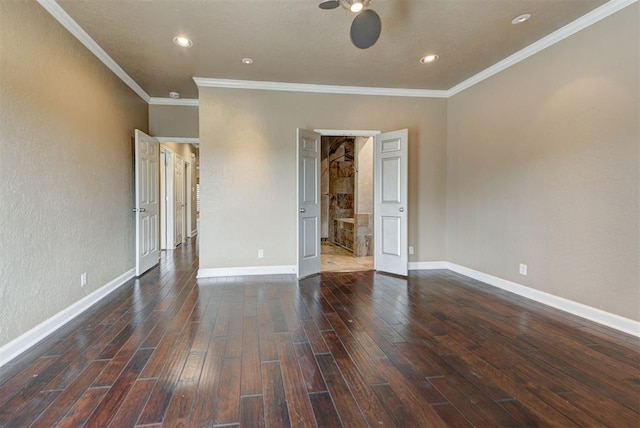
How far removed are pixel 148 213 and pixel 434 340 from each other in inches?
172

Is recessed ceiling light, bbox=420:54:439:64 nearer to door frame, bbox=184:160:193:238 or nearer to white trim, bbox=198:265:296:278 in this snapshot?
white trim, bbox=198:265:296:278

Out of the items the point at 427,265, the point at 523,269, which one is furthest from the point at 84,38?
the point at 523,269

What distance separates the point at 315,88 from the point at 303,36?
54.4 inches

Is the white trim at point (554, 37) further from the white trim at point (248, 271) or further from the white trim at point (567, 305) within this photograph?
the white trim at point (248, 271)

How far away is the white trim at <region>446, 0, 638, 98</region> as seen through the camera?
2.58 metres

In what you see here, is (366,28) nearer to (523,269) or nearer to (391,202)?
(391,202)

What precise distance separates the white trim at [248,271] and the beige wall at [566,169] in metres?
2.71

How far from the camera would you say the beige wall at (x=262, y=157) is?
427 centimetres

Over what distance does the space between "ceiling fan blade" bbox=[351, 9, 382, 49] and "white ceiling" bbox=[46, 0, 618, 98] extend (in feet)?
2.01

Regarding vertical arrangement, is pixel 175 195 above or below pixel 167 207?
above

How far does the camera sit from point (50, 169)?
2.57 m

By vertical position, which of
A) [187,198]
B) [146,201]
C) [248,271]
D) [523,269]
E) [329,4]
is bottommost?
[248,271]

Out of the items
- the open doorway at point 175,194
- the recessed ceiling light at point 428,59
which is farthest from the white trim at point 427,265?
the open doorway at point 175,194

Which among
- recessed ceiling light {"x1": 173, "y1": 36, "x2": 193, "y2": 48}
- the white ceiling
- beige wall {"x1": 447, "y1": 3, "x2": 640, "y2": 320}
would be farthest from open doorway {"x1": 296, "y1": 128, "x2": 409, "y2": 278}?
recessed ceiling light {"x1": 173, "y1": 36, "x2": 193, "y2": 48}
